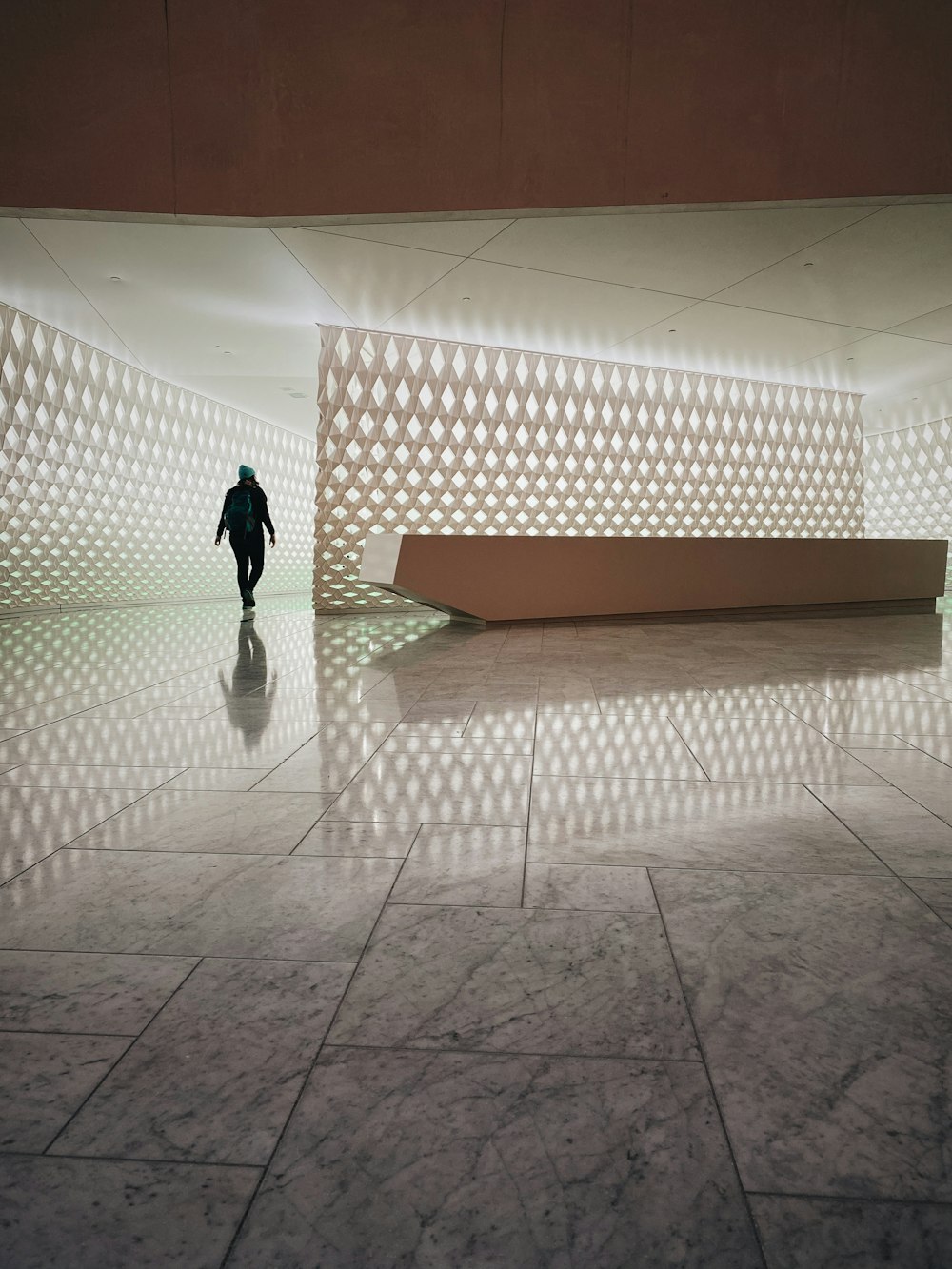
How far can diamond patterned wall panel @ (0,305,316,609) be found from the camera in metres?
8.66

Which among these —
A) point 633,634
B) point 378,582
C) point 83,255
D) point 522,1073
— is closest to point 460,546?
point 378,582

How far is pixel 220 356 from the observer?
9.81 metres

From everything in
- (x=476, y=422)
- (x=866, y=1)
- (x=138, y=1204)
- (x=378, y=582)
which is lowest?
(x=138, y=1204)

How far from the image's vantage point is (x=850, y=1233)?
0.84 metres

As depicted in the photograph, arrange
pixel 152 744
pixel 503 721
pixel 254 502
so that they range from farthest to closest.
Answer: pixel 254 502 → pixel 503 721 → pixel 152 744

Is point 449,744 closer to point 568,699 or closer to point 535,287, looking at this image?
point 568,699

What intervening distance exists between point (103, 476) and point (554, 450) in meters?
6.10

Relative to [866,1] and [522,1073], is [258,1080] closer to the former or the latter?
[522,1073]

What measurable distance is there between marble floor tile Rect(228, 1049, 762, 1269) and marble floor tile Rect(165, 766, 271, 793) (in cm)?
142

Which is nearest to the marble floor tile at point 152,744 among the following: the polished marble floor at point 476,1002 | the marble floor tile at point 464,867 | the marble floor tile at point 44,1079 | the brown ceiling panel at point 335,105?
the polished marble floor at point 476,1002

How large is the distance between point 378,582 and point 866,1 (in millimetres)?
5468

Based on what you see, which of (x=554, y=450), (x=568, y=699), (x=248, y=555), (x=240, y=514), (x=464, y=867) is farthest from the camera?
(x=554, y=450)

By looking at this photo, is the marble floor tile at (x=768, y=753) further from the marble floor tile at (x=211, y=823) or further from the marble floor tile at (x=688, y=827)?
the marble floor tile at (x=211, y=823)

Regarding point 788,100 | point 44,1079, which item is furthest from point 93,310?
point 44,1079
